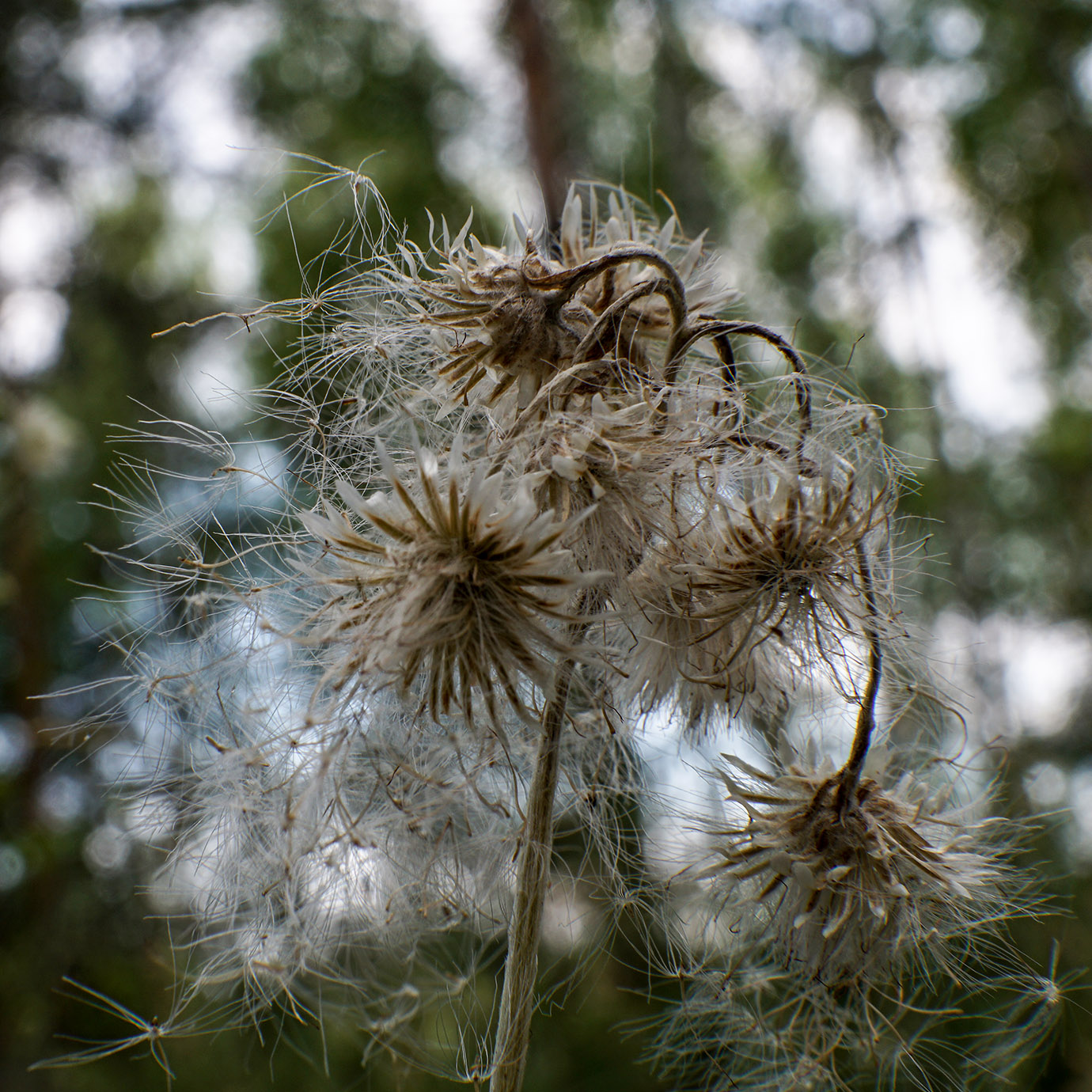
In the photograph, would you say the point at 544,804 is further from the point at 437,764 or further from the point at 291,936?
the point at 291,936

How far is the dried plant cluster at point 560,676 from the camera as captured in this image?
1274 mm

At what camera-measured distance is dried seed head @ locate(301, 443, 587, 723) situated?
3.87ft

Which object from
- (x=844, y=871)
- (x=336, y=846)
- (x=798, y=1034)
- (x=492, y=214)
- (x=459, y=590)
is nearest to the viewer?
(x=459, y=590)

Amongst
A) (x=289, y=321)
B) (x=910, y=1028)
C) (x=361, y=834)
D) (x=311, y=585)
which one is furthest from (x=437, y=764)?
(x=910, y=1028)

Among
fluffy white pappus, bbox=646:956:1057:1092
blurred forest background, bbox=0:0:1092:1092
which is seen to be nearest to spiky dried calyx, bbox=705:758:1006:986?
fluffy white pappus, bbox=646:956:1057:1092

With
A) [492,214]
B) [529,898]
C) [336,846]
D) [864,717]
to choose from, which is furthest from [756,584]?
[492,214]

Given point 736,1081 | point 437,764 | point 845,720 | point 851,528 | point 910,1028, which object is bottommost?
point 910,1028

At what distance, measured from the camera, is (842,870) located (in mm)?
1312

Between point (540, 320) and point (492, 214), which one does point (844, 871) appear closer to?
point (540, 320)

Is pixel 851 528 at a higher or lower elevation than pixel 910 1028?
higher

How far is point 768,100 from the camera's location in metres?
9.39

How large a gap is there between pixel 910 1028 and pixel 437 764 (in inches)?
84.5

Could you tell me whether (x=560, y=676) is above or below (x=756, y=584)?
below

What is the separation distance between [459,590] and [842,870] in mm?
718
